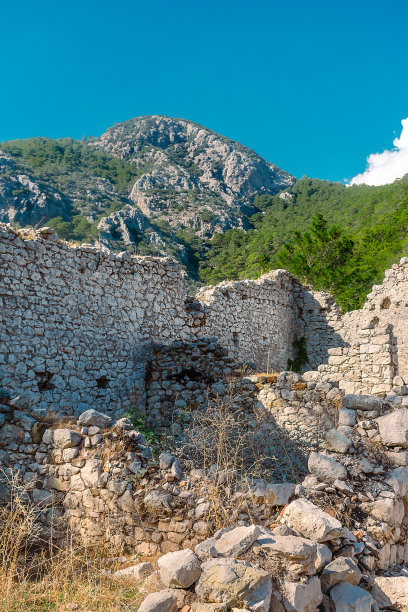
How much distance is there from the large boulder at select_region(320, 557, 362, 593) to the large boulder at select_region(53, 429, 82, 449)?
284 centimetres

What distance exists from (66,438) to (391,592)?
330cm

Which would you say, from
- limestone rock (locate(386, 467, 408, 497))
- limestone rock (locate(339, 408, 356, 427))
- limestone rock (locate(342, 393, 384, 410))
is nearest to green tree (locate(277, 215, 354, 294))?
limestone rock (locate(342, 393, 384, 410))

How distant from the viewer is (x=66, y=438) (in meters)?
4.90

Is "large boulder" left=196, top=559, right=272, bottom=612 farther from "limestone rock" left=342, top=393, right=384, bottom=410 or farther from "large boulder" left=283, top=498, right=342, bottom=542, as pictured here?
"limestone rock" left=342, top=393, right=384, bottom=410

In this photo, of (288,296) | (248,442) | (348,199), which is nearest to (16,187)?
(348,199)

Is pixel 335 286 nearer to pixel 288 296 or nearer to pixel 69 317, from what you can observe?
pixel 288 296

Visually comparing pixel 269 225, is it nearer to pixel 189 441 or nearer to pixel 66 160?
pixel 66 160

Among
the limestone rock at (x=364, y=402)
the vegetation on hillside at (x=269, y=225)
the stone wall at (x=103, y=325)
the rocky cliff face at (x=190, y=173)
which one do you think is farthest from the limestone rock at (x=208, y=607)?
the rocky cliff face at (x=190, y=173)

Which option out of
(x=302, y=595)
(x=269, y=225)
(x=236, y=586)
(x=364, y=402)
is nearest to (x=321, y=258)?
(x=364, y=402)

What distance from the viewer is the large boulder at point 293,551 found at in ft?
9.64

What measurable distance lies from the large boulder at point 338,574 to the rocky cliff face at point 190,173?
5336 cm

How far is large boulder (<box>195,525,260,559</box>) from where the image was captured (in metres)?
3.04

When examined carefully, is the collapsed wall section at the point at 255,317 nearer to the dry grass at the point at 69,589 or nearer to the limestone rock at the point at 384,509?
the limestone rock at the point at 384,509

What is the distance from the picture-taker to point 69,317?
28.1 ft
